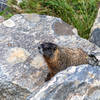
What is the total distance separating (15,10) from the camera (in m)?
5.79

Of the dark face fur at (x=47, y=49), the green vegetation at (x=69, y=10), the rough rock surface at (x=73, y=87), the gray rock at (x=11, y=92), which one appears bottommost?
the gray rock at (x=11, y=92)

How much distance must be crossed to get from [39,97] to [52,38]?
194 cm

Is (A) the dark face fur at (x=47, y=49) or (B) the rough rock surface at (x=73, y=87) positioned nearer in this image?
(B) the rough rock surface at (x=73, y=87)

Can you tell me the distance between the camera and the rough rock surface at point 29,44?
389cm

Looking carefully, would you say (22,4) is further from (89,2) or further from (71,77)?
(71,77)

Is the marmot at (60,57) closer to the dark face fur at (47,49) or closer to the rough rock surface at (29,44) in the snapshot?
the dark face fur at (47,49)

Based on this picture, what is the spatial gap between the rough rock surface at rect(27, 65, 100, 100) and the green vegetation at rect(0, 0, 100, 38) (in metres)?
2.70

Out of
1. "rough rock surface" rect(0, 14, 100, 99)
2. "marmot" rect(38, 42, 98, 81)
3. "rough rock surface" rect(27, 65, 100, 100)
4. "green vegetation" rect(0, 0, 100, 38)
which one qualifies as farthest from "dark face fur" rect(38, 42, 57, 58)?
"green vegetation" rect(0, 0, 100, 38)

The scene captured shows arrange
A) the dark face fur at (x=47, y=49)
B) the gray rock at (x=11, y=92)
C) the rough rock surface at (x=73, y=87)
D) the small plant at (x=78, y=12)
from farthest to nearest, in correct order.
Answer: the small plant at (x=78, y=12) < the gray rock at (x=11, y=92) < the dark face fur at (x=47, y=49) < the rough rock surface at (x=73, y=87)

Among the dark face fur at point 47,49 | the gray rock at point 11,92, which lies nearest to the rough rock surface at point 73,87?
the dark face fur at point 47,49

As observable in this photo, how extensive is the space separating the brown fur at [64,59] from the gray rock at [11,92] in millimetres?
429

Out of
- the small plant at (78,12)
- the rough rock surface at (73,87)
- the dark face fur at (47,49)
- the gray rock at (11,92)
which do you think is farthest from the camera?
the small plant at (78,12)

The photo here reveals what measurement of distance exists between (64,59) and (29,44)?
724mm

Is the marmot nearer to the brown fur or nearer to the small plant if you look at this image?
the brown fur
